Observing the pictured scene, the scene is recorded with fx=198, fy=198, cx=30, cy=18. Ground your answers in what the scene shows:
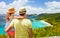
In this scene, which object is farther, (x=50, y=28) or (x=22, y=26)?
(x=50, y=28)

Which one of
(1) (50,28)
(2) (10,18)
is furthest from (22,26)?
(1) (50,28)

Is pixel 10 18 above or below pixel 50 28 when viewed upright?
above

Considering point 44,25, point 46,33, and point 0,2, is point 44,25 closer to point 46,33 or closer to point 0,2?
point 46,33

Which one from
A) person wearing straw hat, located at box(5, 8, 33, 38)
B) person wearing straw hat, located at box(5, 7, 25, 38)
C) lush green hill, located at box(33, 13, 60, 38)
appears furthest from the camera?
lush green hill, located at box(33, 13, 60, 38)

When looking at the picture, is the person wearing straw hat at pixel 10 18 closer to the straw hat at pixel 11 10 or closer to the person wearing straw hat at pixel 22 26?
the straw hat at pixel 11 10

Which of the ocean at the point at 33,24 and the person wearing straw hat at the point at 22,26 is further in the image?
the ocean at the point at 33,24

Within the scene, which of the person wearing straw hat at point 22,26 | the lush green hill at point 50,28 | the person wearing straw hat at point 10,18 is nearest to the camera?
the person wearing straw hat at point 22,26

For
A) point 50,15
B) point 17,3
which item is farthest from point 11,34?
point 50,15

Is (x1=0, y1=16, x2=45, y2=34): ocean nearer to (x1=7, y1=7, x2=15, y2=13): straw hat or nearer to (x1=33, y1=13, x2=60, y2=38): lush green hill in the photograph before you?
(x1=33, y1=13, x2=60, y2=38): lush green hill

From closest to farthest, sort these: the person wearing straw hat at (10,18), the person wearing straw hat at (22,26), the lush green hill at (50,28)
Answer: the person wearing straw hat at (22,26)
the person wearing straw hat at (10,18)
the lush green hill at (50,28)

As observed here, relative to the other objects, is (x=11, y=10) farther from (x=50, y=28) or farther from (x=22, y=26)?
(x=50, y=28)

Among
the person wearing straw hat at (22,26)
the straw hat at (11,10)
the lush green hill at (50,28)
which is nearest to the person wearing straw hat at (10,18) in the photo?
the straw hat at (11,10)

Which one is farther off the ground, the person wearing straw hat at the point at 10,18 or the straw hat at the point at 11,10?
the straw hat at the point at 11,10

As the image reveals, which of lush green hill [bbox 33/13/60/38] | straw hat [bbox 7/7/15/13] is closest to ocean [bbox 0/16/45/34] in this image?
lush green hill [bbox 33/13/60/38]
